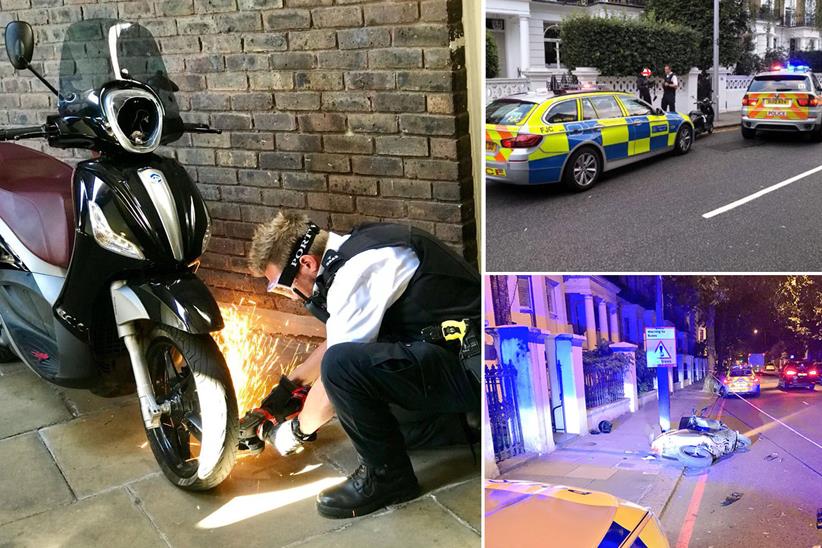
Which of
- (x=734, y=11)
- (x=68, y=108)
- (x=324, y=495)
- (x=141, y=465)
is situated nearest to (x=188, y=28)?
(x=68, y=108)

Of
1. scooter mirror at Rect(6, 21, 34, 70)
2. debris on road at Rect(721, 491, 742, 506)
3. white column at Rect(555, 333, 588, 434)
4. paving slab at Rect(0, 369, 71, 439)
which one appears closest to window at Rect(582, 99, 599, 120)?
white column at Rect(555, 333, 588, 434)

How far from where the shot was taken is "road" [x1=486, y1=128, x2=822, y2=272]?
1584mm

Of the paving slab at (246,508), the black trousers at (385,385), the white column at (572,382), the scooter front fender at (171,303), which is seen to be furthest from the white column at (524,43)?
the paving slab at (246,508)

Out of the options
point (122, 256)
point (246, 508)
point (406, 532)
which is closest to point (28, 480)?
point (246, 508)

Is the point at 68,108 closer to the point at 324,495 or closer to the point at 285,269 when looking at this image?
the point at 285,269

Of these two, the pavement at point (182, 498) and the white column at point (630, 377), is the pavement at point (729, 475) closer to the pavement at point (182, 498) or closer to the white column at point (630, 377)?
the white column at point (630, 377)

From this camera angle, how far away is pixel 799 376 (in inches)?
57.0

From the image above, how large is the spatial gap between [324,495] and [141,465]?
2.70ft

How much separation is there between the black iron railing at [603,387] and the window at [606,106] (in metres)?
0.60

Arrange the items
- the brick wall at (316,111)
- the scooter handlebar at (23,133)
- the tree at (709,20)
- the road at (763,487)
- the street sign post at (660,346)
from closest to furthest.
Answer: the road at (763,487) → the street sign post at (660,346) → the tree at (709,20) → the scooter handlebar at (23,133) → the brick wall at (316,111)

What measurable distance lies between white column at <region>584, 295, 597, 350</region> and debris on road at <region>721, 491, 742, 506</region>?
0.36 meters

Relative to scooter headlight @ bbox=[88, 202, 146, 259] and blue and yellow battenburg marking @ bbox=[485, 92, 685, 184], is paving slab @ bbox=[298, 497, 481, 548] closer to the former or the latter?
scooter headlight @ bbox=[88, 202, 146, 259]

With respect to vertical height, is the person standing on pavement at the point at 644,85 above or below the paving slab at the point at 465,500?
above

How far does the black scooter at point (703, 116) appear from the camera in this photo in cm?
170
